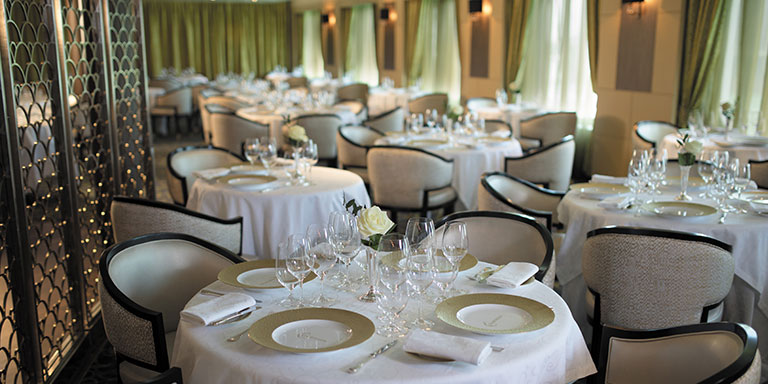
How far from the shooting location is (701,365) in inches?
80.4

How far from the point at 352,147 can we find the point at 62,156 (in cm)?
341

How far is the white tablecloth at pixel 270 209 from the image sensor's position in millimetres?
4141

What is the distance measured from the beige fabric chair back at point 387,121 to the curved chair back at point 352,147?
159 cm

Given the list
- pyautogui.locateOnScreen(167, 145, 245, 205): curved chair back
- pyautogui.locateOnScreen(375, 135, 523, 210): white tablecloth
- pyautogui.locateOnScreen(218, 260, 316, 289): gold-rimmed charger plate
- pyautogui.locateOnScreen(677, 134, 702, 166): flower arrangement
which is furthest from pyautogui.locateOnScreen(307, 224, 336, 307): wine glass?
pyautogui.locateOnScreen(375, 135, 523, 210): white tablecloth

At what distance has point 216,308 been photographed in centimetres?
220

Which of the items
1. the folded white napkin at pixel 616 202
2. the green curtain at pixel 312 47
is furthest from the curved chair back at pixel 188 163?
the green curtain at pixel 312 47

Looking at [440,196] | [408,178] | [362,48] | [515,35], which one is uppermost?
[515,35]

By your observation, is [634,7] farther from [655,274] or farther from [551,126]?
[655,274]

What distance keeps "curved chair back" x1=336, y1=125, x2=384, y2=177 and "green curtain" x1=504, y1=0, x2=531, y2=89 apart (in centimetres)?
392

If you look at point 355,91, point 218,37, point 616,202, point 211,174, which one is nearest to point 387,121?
point 211,174

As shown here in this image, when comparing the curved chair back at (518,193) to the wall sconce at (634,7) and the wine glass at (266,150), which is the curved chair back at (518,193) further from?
the wall sconce at (634,7)

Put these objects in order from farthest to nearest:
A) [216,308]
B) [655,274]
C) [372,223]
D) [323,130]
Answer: [323,130] < [655,274] < [372,223] < [216,308]

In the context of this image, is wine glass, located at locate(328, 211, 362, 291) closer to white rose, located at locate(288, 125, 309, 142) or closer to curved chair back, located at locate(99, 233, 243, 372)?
curved chair back, located at locate(99, 233, 243, 372)

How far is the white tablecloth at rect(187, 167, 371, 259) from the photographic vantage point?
13.6ft
